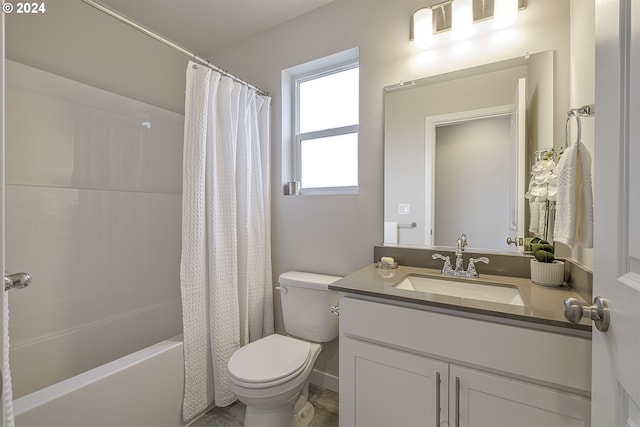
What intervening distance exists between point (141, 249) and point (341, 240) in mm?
1402

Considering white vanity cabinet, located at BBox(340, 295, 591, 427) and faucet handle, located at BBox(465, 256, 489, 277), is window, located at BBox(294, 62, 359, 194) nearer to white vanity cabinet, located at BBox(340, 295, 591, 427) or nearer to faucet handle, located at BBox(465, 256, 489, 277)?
faucet handle, located at BBox(465, 256, 489, 277)

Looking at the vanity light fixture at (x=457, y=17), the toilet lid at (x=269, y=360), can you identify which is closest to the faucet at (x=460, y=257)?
the toilet lid at (x=269, y=360)

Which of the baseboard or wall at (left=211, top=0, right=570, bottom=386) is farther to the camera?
the baseboard

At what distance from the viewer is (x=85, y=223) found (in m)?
1.67

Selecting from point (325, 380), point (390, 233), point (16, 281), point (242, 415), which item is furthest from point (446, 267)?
point (16, 281)

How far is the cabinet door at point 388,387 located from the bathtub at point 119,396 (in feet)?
2.89

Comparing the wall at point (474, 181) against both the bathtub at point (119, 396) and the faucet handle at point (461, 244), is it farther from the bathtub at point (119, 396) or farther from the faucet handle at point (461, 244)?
the bathtub at point (119, 396)

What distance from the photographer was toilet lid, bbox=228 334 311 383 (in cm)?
126

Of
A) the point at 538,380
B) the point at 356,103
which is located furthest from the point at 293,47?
the point at 538,380

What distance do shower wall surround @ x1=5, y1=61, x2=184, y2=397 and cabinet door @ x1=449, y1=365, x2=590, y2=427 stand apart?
1975 millimetres

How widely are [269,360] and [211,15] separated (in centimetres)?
220

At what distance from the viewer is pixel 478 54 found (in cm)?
142

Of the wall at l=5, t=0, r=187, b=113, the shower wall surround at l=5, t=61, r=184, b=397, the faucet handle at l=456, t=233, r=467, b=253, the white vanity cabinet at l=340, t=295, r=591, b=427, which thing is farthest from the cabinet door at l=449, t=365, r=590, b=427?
the wall at l=5, t=0, r=187, b=113

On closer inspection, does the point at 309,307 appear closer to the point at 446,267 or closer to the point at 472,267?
the point at 446,267
